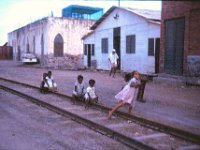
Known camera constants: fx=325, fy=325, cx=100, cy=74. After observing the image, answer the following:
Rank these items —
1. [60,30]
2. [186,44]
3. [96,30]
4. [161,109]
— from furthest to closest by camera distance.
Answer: [60,30] < [96,30] < [186,44] < [161,109]

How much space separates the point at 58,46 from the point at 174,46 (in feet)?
72.1

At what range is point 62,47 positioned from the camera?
3738cm

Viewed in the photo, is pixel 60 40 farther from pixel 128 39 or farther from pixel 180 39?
pixel 180 39

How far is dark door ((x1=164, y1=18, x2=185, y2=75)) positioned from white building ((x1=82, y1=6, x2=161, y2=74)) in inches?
94.1

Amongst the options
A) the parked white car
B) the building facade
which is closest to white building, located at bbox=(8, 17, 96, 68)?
the parked white car

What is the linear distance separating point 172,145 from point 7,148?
317 cm

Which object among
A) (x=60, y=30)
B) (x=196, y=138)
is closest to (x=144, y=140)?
(x=196, y=138)

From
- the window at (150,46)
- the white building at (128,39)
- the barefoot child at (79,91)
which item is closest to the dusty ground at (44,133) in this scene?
the barefoot child at (79,91)

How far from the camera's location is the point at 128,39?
76.0 ft

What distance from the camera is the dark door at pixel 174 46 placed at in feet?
54.4

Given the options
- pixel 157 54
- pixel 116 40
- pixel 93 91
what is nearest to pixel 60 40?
pixel 116 40

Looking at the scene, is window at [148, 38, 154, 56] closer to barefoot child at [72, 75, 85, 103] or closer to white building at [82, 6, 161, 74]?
white building at [82, 6, 161, 74]

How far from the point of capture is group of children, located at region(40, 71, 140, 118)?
27.9 ft

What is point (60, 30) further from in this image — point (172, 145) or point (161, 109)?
point (172, 145)
